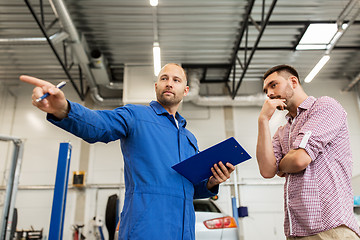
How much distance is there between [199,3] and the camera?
685cm

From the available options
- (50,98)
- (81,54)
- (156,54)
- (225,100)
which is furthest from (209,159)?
(225,100)

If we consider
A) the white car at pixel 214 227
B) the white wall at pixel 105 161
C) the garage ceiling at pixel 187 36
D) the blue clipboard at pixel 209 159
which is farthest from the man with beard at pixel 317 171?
the white wall at pixel 105 161

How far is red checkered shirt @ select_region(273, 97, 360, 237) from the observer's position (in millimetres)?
1531

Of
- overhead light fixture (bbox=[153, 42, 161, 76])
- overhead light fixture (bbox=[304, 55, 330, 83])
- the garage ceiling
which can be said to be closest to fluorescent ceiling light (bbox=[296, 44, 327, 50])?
the garage ceiling

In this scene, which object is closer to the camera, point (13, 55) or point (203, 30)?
point (203, 30)

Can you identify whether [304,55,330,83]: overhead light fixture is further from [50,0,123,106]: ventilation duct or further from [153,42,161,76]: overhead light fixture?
[50,0,123,106]: ventilation duct

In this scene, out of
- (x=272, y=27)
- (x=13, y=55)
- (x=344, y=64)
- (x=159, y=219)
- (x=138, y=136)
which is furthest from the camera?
(x=344, y=64)

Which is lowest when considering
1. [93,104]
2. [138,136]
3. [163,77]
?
[138,136]

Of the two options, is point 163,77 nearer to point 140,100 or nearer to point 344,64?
point 140,100

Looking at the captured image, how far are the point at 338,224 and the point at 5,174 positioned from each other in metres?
9.64

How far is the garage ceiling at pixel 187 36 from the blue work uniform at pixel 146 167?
203 inches

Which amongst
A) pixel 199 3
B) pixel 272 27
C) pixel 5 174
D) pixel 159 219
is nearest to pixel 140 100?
pixel 199 3

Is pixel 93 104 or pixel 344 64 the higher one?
pixel 344 64

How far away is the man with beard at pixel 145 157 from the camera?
1.26m
